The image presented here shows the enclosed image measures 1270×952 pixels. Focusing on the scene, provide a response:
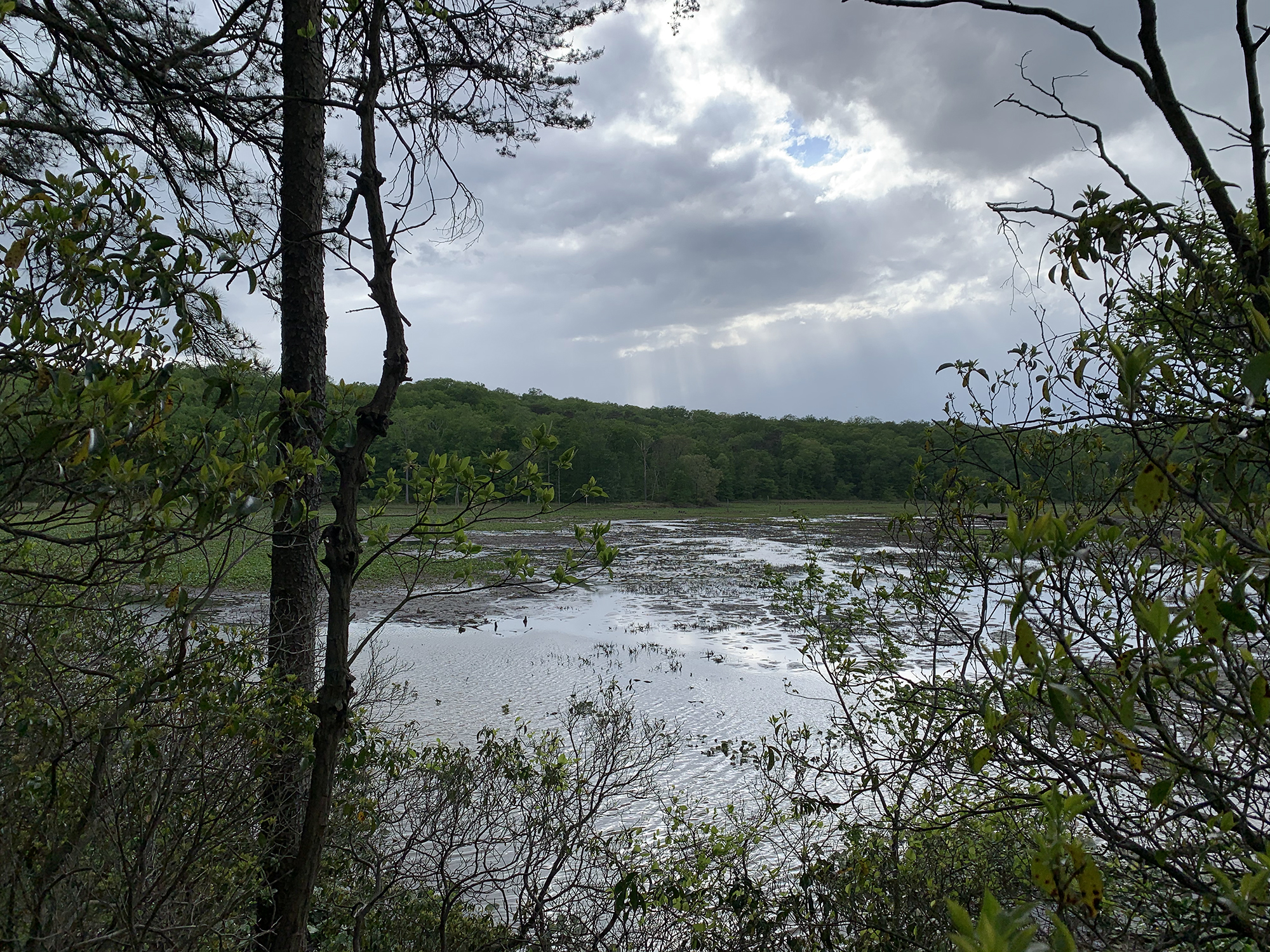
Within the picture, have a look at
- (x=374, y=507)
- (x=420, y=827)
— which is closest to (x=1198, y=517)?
(x=374, y=507)

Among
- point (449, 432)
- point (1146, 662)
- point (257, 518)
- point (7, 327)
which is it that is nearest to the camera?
point (1146, 662)

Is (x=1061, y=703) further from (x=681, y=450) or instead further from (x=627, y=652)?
(x=681, y=450)

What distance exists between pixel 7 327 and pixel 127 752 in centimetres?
210

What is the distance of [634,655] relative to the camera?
482 inches

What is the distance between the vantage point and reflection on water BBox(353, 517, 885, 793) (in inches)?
342

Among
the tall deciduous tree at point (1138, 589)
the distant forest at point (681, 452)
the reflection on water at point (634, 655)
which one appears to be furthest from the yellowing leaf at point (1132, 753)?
the distant forest at point (681, 452)

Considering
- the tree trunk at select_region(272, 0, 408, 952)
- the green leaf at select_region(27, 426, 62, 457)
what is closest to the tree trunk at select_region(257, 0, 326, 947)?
the tree trunk at select_region(272, 0, 408, 952)

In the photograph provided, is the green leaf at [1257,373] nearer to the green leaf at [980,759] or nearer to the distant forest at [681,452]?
the green leaf at [980,759]

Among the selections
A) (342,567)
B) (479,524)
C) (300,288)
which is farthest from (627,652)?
(342,567)

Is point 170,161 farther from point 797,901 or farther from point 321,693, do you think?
point 797,901

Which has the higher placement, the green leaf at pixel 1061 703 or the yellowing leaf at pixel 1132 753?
the green leaf at pixel 1061 703

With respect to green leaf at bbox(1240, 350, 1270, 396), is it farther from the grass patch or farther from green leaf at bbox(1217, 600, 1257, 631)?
the grass patch

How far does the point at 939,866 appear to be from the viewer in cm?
393

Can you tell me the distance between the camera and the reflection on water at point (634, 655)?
8.69 meters
